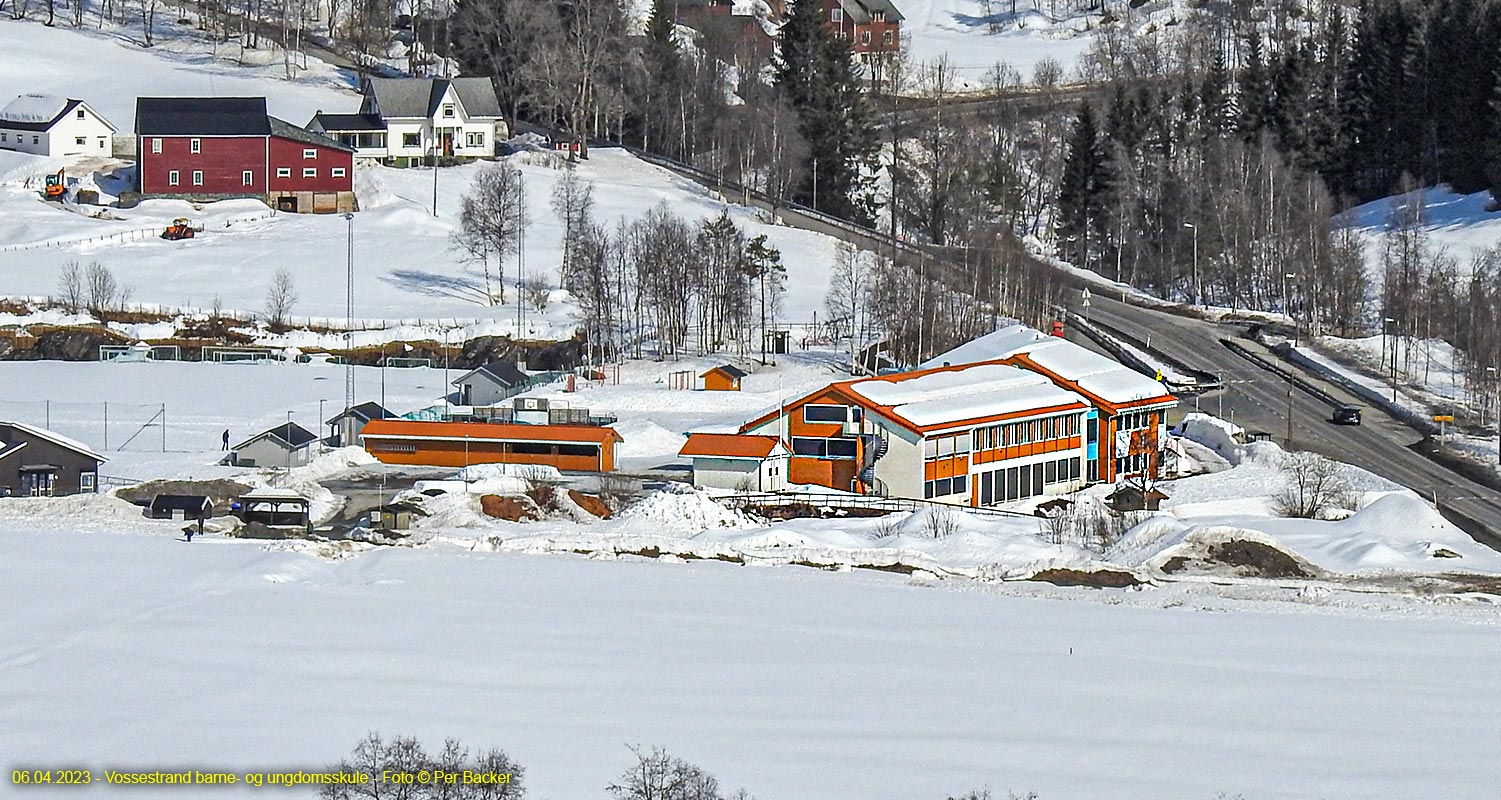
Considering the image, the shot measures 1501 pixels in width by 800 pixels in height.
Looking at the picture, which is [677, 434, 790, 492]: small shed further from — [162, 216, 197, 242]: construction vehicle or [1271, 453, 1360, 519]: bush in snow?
[162, 216, 197, 242]: construction vehicle

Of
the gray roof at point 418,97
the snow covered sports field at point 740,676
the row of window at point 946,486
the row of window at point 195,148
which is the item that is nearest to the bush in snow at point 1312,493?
the row of window at point 946,486

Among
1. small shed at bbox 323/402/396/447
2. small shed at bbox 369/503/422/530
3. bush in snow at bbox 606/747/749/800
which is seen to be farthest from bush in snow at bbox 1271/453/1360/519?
bush in snow at bbox 606/747/749/800

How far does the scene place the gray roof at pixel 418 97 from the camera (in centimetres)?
7662

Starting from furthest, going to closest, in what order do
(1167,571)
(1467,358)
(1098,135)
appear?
(1098,135) < (1467,358) < (1167,571)

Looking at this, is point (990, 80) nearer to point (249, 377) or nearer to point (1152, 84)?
point (1152, 84)

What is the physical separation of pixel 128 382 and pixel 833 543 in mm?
24968

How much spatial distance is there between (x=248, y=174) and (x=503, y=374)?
23.0 m

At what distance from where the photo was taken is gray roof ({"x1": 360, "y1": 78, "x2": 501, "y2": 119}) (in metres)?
76.6

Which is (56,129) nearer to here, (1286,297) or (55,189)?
(55,189)

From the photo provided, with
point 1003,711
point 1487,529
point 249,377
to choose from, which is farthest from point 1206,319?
point 1003,711

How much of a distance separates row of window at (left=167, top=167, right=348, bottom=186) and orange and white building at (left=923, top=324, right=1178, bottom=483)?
29.6 meters

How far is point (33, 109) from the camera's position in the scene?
248 ft

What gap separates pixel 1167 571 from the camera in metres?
35.6

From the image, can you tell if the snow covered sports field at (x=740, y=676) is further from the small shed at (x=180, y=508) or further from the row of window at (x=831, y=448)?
the row of window at (x=831, y=448)
